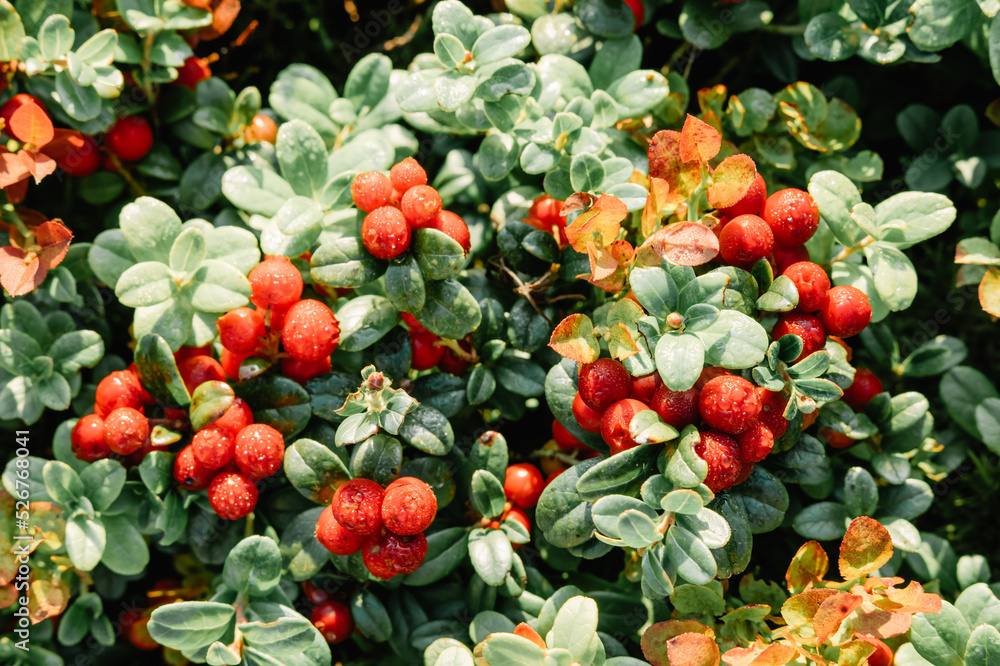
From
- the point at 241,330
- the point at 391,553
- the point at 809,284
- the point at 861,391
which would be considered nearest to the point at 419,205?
the point at 241,330

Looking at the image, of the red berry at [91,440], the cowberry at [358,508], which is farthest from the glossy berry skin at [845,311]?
the red berry at [91,440]

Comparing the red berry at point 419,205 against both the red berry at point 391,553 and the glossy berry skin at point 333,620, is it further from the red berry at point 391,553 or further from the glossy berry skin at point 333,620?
the glossy berry skin at point 333,620

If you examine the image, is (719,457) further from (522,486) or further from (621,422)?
(522,486)

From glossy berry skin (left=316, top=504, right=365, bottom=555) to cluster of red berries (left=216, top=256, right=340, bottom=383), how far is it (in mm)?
327

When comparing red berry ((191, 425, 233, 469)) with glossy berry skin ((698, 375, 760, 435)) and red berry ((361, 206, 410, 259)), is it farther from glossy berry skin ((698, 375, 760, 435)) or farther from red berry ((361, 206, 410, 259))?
glossy berry skin ((698, 375, 760, 435))

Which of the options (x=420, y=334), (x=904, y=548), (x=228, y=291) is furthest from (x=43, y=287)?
(x=904, y=548)

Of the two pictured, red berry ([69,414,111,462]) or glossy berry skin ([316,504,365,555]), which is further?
red berry ([69,414,111,462])

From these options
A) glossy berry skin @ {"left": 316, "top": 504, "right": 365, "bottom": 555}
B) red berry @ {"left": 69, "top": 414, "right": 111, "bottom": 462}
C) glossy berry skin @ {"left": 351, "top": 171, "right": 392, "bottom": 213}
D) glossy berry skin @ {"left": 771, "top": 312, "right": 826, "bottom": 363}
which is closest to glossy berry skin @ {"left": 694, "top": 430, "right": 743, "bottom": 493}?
glossy berry skin @ {"left": 771, "top": 312, "right": 826, "bottom": 363}

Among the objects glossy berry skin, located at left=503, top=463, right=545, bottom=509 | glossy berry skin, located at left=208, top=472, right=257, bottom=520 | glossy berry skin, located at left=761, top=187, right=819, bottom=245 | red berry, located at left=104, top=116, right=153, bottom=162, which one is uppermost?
glossy berry skin, located at left=761, top=187, right=819, bottom=245

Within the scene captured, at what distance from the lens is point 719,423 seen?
4.32ft

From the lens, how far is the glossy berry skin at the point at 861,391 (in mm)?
1717

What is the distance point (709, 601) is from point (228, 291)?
3.95ft

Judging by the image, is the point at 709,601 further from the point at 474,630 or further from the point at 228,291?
the point at 228,291

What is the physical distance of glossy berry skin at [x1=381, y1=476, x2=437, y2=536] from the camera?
54.8 inches
